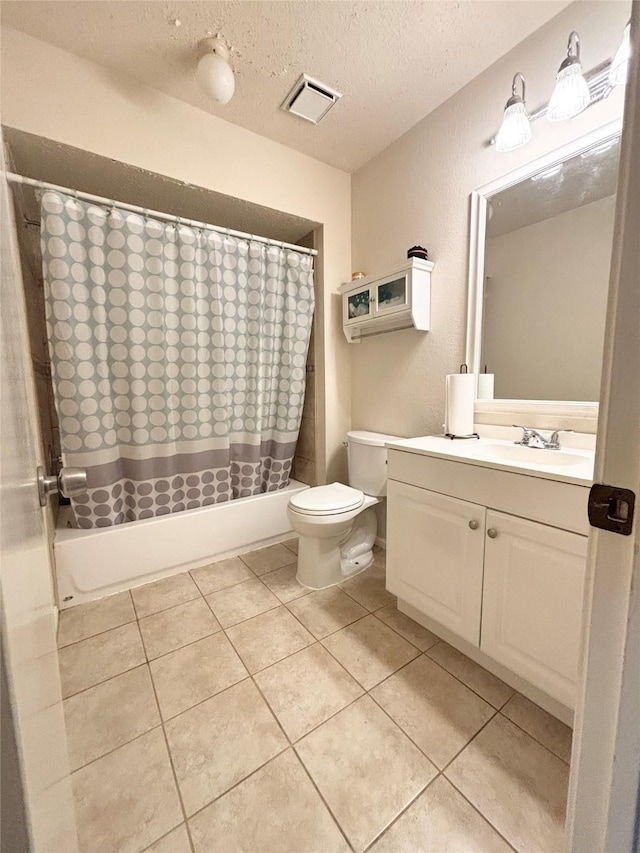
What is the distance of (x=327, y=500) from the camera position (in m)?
1.66

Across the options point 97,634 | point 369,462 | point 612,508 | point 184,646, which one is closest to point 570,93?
point 612,508

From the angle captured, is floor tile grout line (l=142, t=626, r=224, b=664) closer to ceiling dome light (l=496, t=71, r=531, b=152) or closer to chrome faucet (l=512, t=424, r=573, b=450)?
chrome faucet (l=512, t=424, r=573, b=450)

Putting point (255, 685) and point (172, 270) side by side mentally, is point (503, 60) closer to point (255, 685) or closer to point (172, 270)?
point (172, 270)

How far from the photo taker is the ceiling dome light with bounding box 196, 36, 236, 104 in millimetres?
1333

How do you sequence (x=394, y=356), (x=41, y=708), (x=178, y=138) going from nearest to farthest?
(x=41, y=708) → (x=178, y=138) → (x=394, y=356)

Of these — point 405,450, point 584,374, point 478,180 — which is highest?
point 478,180

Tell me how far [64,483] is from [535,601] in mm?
1208

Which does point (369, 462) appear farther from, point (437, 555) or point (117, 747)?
point (117, 747)

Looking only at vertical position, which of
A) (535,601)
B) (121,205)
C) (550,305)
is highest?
(121,205)

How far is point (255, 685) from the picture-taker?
1163 millimetres

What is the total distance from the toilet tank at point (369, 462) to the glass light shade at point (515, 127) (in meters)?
1.31

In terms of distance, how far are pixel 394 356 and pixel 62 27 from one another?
6.27ft

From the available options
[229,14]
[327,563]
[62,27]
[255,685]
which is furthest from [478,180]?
[255,685]

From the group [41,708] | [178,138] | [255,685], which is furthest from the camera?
[178,138]
